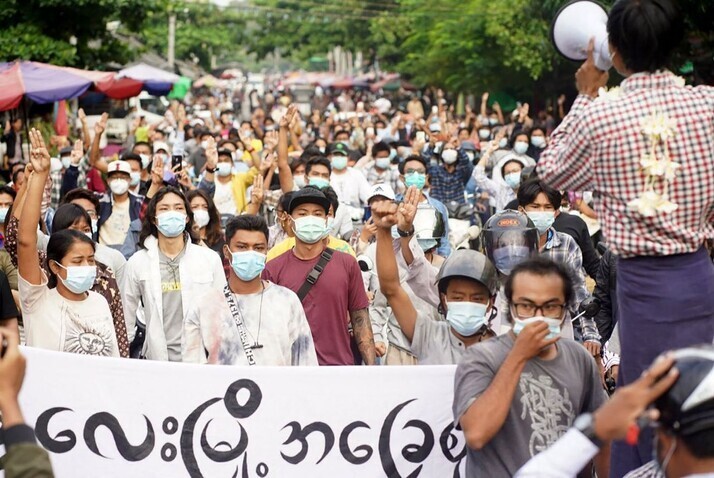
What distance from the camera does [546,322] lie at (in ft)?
13.2

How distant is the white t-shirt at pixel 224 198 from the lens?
41.1 feet

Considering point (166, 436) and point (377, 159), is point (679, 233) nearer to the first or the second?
point (166, 436)

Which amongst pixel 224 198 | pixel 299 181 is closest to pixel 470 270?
pixel 299 181

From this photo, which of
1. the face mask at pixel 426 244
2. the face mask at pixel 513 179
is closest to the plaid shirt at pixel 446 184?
the face mask at pixel 513 179

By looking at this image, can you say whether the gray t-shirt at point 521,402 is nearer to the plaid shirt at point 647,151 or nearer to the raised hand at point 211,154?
the plaid shirt at point 647,151

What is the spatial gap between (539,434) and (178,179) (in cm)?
776

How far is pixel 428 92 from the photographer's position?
53.6 meters

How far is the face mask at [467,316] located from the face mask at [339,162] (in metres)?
8.67

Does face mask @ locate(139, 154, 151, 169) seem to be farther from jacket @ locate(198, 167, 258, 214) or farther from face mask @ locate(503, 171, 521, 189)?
face mask @ locate(503, 171, 521, 189)

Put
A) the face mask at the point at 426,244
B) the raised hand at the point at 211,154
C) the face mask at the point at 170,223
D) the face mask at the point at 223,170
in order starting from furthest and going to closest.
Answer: the face mask at the point at 223,170 < the raised hand at the point at 211,154 < the face mask at the point at 426,244 < the face mask at the point at 170,223

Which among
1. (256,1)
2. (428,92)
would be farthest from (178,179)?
(256,1)

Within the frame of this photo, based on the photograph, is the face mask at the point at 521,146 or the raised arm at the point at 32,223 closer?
the raised arm at the point at 32,223

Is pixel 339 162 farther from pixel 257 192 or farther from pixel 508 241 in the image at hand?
pixel 508 241

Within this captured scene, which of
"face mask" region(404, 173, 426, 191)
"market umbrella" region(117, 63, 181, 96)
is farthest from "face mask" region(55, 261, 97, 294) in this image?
"market umbrella" region(117, 63, 181, 96)
